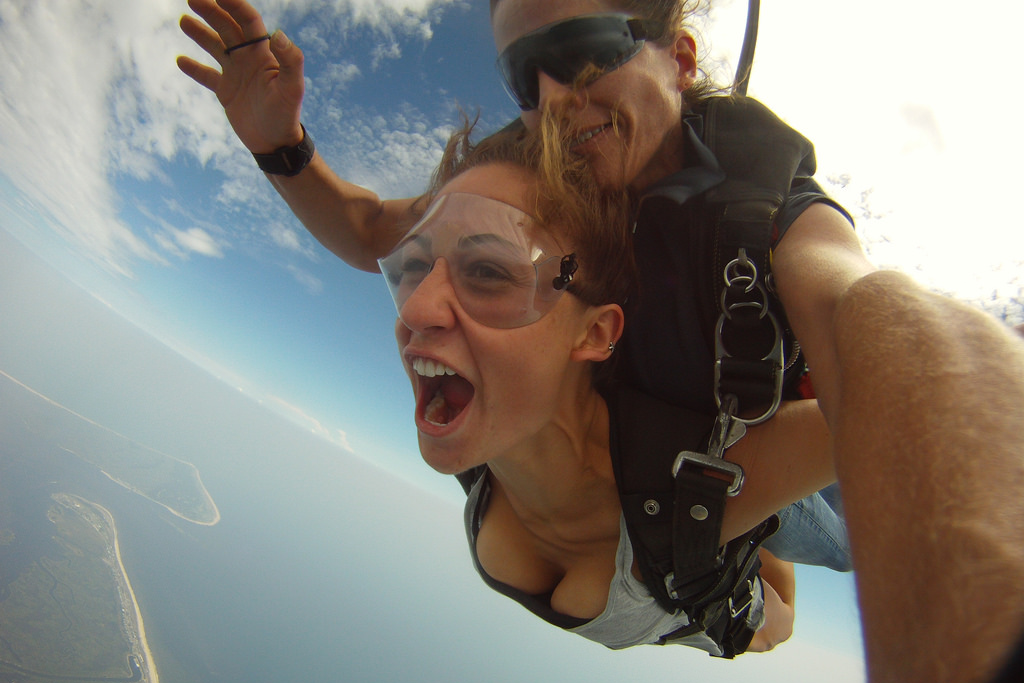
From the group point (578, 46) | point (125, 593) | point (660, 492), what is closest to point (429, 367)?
point (660, 492)

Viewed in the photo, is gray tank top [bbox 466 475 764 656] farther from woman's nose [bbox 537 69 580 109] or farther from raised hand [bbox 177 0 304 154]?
raised hand [bbox 177 0 304 154]

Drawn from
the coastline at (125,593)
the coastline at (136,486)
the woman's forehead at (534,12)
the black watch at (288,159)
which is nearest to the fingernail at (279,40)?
the black watch at (288,159)

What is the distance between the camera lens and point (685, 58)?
4.82 ft

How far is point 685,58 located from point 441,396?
1.43 meters

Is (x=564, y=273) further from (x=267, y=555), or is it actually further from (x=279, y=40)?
(x=267, y=555)

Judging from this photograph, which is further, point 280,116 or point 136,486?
point 136,486

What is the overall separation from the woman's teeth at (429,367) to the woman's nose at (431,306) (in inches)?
3.8

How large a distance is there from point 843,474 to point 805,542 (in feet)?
5.83

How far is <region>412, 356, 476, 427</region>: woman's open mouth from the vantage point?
4.12 feet

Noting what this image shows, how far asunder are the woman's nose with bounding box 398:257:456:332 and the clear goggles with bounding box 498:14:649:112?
0.78 meters

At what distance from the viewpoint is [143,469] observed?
70875 millimetres

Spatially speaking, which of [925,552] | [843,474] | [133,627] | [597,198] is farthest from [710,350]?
[133,627]

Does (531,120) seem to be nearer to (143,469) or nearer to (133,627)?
(133,627)

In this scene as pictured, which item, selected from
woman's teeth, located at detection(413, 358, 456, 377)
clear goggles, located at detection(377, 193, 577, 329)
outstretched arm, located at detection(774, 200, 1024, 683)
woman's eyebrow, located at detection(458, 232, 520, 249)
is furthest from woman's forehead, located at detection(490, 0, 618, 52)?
outstretched arm, located at detection(774, 200, 1024, 683)
